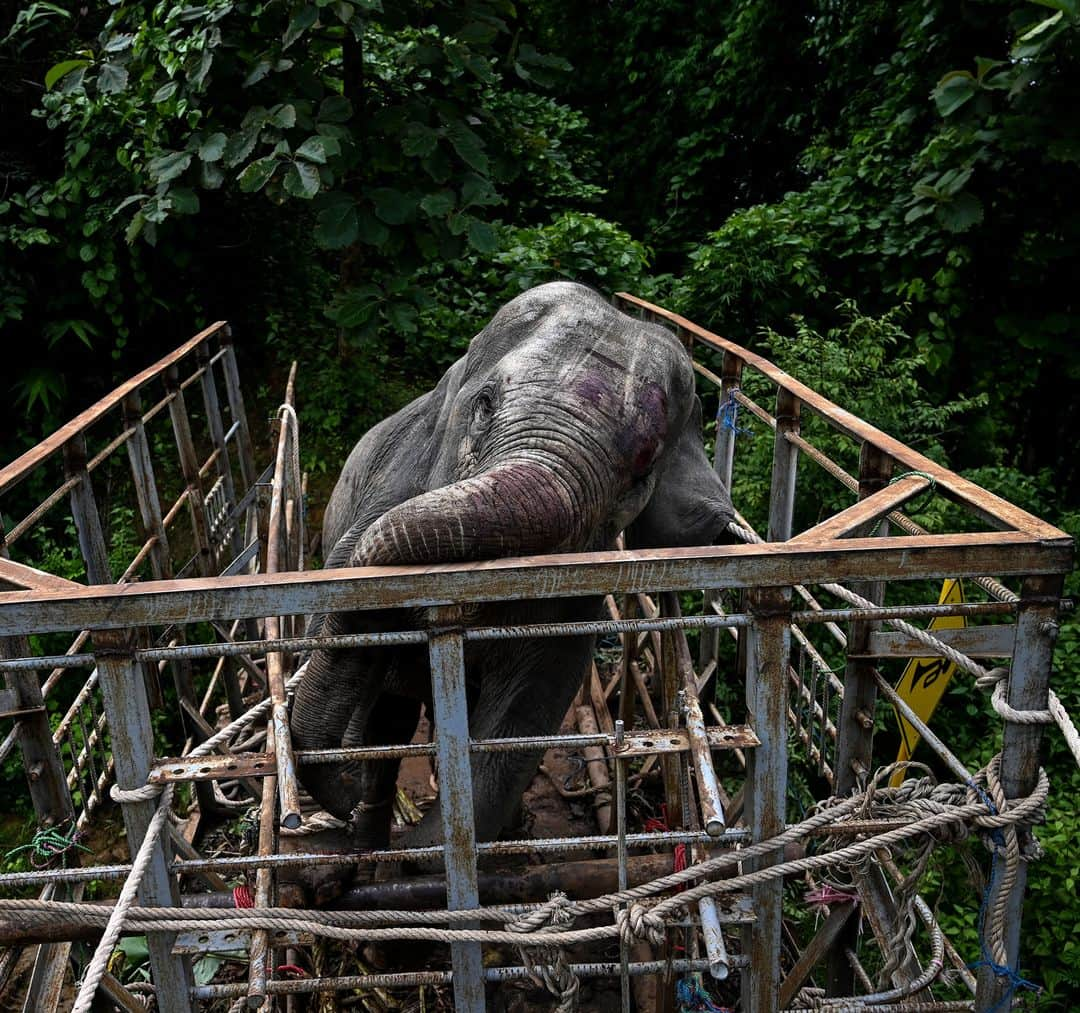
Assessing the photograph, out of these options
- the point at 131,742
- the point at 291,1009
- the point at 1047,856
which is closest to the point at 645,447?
the point at 131,742

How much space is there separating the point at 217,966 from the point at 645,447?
7.53 ft

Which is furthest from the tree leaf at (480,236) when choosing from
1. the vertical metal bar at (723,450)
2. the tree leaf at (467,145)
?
the vertical metal bar at (723,450)

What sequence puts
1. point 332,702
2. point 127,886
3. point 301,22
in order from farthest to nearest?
point 301,22 → point 332,702 → point 127,886

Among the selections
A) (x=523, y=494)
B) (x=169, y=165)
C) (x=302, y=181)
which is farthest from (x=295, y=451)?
(x=523, y=494)

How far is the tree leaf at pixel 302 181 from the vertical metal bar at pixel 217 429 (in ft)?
3.06

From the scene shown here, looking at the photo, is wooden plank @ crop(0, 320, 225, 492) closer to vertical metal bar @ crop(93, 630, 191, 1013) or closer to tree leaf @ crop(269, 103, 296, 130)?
vertical metal bar @ crop(93, 630, 191, 1013)

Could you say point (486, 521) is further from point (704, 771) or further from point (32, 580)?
point (32, 580)

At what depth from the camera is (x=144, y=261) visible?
7207mm

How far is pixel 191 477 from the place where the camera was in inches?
181

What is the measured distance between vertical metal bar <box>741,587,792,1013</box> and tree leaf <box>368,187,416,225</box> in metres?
4.22

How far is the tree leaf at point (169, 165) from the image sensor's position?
18.4ft

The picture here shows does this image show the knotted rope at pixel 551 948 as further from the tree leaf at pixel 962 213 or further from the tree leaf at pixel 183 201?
the tree leaf at pixel 962 213

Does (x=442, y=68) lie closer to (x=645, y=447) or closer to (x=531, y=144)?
(x=531, y=144)

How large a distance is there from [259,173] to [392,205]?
737mm
